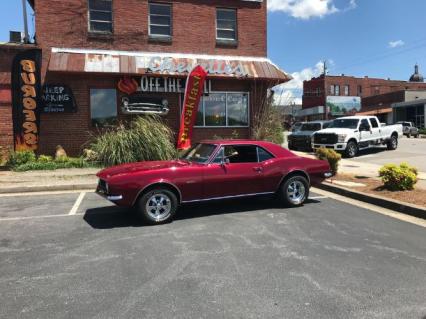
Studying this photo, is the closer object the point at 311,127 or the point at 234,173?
the point at 234,173

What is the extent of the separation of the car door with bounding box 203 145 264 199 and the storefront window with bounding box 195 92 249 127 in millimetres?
9199

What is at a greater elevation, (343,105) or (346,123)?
(343,105)

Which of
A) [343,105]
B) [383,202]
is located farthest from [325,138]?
[343,105]

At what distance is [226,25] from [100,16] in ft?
17.1

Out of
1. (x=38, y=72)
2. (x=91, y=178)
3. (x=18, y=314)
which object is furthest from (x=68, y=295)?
(x=38, y=72)

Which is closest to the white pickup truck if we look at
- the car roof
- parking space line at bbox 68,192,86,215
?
the car roof

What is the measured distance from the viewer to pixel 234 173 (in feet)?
25.9

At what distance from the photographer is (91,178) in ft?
39.7

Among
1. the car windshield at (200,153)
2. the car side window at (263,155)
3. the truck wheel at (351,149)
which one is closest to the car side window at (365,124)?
the truck wheel at (351,149)

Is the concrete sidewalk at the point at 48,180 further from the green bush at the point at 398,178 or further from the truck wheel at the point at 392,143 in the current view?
the truck wheel at the point at 392,143

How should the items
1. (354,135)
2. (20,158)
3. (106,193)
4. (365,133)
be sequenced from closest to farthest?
(106,193), (20,158), (354,135), (365,133)

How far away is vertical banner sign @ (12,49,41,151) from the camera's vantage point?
1437 centimetres

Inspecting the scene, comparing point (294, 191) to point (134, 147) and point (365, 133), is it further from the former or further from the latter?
point (365, 133)

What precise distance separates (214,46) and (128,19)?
3641 millimetres
